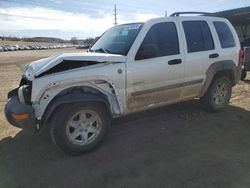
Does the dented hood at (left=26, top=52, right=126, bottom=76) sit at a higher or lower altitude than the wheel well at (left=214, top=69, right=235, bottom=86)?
higher

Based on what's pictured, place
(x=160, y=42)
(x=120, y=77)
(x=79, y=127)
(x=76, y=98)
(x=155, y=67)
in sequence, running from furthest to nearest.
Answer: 1. (x=160, y=42)
2. (x=155, y=67)
3. (x=120, y=77)
4. (x=79, y=127)
5. (x=76, y=98)

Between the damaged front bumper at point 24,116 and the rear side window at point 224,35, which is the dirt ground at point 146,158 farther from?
the rear side window at point 224,35

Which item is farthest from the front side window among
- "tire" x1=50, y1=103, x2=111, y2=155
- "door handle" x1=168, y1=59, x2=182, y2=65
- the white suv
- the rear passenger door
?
"tire" x1=50, y1=103, x2=111, y2=155

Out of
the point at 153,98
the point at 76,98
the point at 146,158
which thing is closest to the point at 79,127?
the point at 76,98

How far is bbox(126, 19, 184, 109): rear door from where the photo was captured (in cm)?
450

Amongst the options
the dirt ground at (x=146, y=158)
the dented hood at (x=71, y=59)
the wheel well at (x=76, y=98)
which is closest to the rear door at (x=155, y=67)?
the dented hood at (x=71, y=59)

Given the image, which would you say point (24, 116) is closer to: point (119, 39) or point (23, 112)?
point (23, 112)

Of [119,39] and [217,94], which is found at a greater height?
[119,39]

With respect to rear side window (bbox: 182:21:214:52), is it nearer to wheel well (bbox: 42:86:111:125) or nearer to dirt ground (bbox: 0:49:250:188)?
dirt ground (bbox: 0:49:250:188)

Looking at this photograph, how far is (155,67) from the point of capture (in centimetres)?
466

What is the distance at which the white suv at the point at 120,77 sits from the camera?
3941mm

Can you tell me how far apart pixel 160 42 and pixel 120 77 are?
3.51 ft

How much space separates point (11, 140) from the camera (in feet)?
15.6

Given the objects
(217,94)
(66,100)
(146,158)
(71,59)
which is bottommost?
(146,158)
